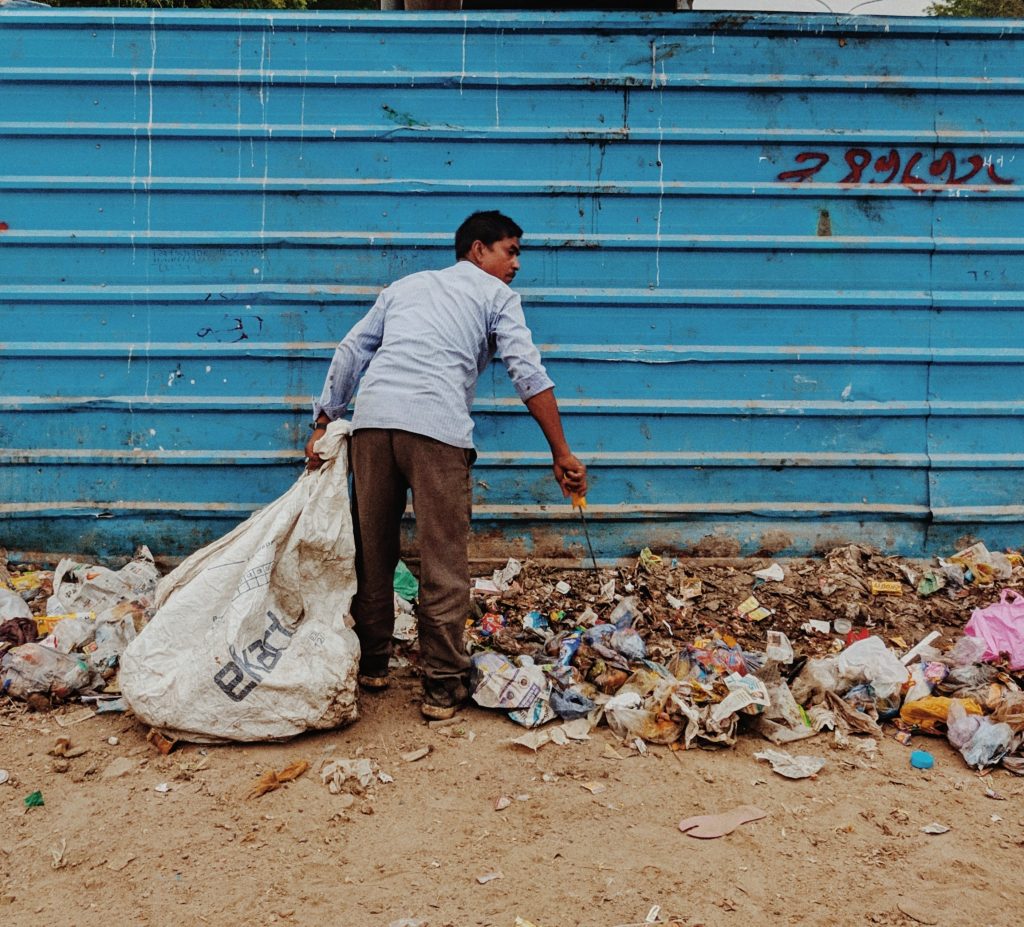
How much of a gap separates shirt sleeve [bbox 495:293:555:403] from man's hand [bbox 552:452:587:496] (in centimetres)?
23

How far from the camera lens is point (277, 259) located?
4.17m

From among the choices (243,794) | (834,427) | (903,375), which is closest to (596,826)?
(243,794)

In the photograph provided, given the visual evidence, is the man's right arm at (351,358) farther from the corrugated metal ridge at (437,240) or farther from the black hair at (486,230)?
the corrugated metal ridge at (437,240)

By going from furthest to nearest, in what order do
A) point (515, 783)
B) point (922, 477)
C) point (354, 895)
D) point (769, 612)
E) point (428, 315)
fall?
point (922, 477) < point (769, 612) < point (428, 315) < point (515, 783) < point (354, 895)

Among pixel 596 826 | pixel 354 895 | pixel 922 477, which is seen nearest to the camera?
pixel 354 895

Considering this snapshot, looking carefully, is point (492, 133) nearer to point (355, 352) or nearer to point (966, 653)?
point (355, 352)

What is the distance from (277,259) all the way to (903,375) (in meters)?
2.77

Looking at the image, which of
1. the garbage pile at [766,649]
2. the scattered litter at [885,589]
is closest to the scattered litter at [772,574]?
the garbage pile at [766,649]

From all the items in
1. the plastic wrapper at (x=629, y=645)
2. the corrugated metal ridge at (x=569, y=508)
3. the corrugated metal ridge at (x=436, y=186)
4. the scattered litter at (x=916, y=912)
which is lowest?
the scattered litter at (x=916, y=912)

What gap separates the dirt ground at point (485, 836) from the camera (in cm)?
239

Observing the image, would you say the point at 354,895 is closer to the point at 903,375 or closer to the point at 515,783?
the point at 515,783

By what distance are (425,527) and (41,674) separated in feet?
4.80

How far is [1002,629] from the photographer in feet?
12.3

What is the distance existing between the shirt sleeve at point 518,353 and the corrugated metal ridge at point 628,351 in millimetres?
956
